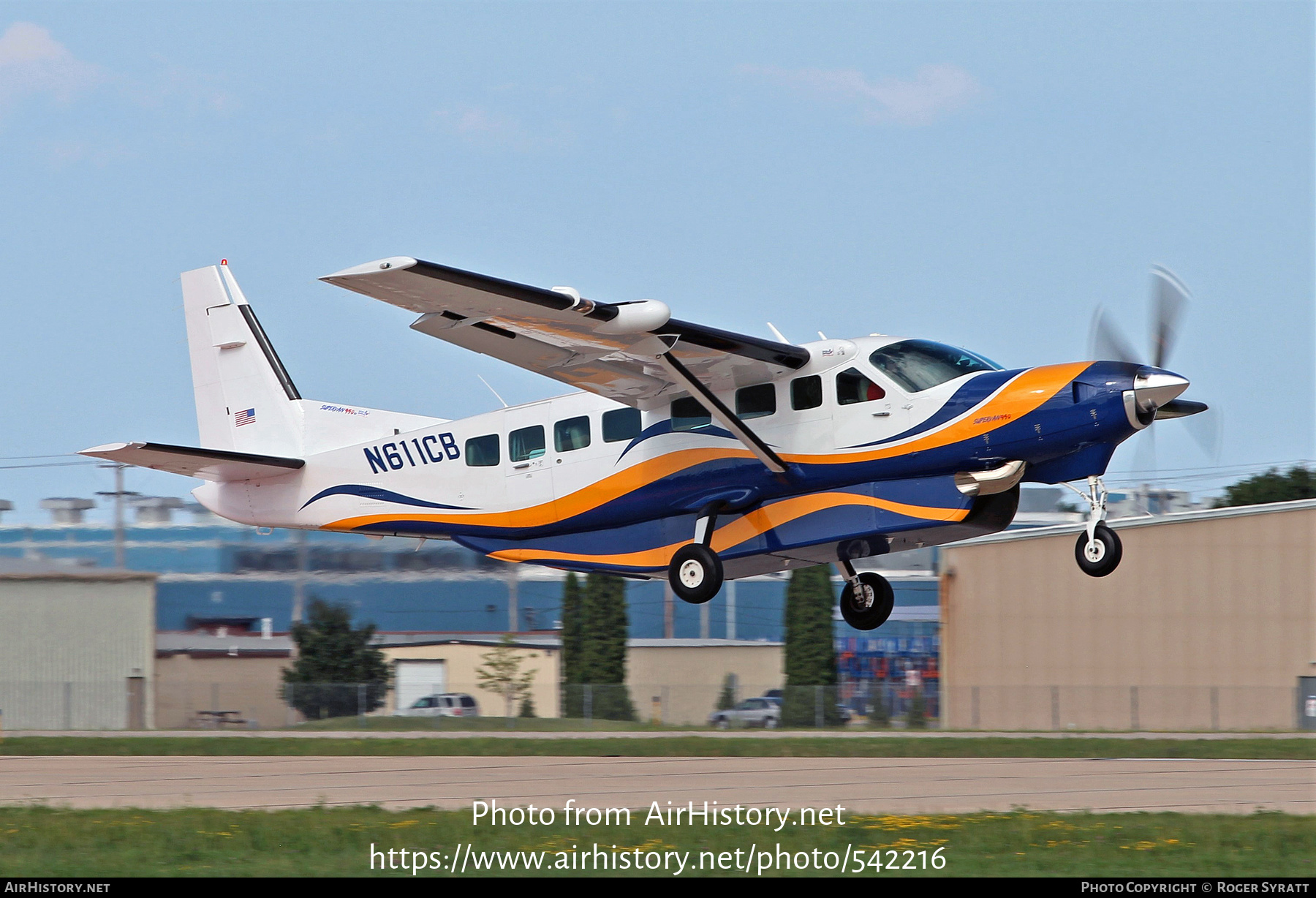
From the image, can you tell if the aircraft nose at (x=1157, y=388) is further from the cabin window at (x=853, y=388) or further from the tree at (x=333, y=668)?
the tree at (x=333, y=668)

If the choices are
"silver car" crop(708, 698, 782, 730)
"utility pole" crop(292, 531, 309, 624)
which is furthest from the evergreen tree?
"utility pole" crop(292, 531, 309, 624)

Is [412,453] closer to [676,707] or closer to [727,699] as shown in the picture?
[676,707]

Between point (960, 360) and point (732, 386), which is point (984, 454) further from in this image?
point (732, 386)

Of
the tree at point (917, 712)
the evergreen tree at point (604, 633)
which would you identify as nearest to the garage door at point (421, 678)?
the evergreen tree at point (604, 633)

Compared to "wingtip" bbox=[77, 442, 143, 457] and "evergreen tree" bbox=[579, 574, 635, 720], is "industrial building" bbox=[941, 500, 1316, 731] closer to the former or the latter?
"evergreen tree" bbox=[579, 574, 635, 720]

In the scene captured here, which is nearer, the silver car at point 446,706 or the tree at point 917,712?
the tree at point 917,712

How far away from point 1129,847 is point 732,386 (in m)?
7.50

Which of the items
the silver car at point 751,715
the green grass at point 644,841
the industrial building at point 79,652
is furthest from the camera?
the silver car at point 751,715

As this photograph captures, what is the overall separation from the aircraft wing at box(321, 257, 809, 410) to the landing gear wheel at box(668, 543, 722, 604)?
6.87 feet

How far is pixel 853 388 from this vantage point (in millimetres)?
17266

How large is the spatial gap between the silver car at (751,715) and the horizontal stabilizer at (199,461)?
64.9 ft

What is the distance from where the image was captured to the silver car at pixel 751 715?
4022 cm

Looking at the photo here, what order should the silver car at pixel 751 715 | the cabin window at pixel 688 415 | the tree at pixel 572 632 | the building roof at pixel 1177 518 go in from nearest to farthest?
the cabin window at pixel 688 415
the building roof at pixel 1177 518
the silver car at pixel 751 715
the tree at pixel 572 632

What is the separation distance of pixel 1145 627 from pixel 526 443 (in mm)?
27292
